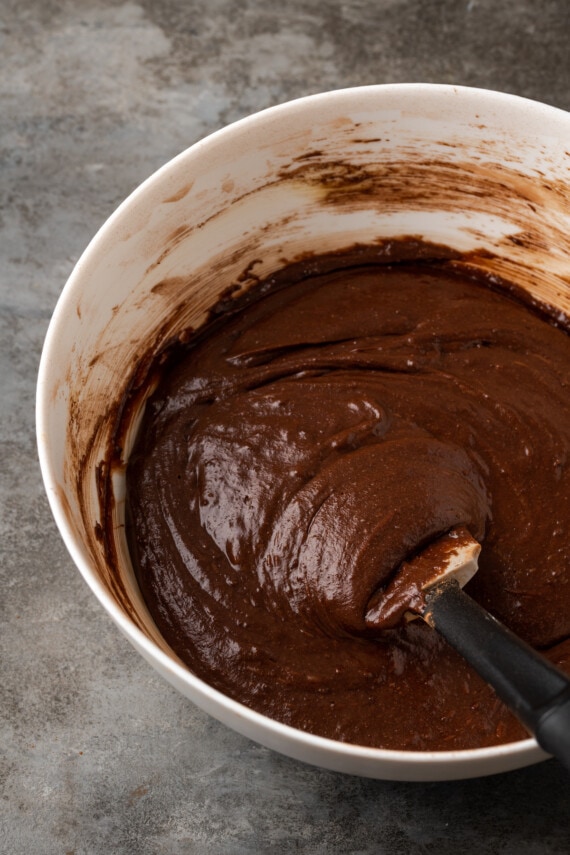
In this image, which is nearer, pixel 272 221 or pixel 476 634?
pixel 476 634

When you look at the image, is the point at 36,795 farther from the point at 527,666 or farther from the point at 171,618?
the point at 527,666

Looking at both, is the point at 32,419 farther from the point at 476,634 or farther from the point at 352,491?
the point at 476,634

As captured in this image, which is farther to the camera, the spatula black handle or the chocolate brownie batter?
the chocolate brownie batter

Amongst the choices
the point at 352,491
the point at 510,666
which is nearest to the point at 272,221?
the point at 352,491

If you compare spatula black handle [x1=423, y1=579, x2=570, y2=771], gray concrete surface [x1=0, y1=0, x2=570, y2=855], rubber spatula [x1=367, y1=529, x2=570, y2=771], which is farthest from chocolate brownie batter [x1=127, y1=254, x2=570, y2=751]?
gray concrete surface [x1=0, y1=0, x2=570, y2=855]

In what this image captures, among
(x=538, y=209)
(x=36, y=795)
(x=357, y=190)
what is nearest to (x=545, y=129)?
(x=538, y=209)

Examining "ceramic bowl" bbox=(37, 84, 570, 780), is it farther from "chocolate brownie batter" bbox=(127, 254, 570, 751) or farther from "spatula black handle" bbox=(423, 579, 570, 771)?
"spatula black handle" bbox=(423, 579, 570, 771)

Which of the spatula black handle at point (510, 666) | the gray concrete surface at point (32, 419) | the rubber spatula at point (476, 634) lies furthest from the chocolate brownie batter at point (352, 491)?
the gray concrete surface at point (32, 419)

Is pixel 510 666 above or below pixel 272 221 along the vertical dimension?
below
